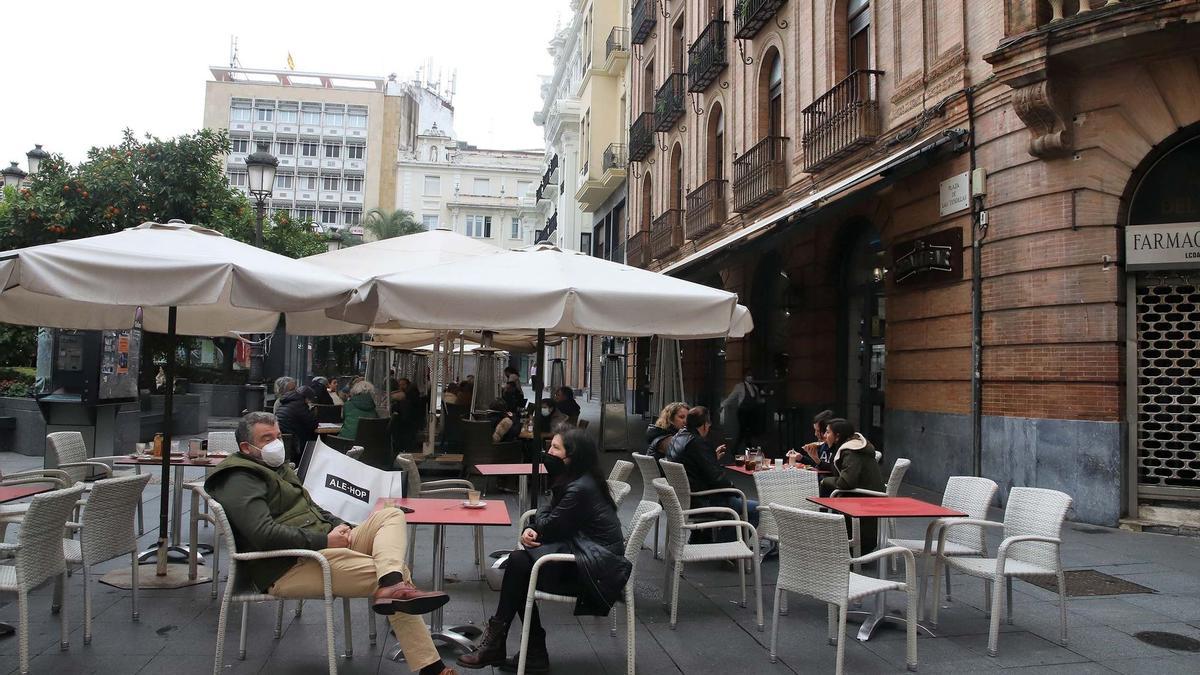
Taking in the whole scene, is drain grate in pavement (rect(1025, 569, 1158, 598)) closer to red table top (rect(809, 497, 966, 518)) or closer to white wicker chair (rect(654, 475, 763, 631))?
red table top (rect(809, 497, 966, 518))

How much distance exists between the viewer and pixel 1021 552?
18.1ft

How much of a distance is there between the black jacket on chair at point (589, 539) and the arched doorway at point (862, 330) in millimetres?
9383

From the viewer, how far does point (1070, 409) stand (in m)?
9.15

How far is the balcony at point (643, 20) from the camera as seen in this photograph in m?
26.0

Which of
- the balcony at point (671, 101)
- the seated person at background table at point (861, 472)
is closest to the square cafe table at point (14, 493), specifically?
the seated person at background table at point (861, 472)

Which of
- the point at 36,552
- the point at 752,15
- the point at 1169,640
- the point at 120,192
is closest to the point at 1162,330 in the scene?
the point at 1169,640

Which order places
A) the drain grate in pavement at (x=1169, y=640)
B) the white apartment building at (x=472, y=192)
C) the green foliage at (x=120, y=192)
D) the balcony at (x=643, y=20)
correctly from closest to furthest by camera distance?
the drain grate in pavement at (x=1169, y=640) < the green foliage at (x=120, y=192) < the balcony at (x=643, y=20) < the white apartment building at (x=472, y=192)

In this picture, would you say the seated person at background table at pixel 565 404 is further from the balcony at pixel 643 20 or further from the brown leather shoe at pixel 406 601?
the balcony at pixel 643 20

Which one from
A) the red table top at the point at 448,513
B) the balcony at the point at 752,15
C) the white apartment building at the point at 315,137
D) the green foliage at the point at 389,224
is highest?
the white apartment building at the point at 315,137

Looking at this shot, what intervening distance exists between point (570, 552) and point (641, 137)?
23.8 meters

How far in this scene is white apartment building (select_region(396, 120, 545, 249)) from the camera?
71625 millimetres

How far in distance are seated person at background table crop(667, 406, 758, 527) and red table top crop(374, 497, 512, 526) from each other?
1851mm

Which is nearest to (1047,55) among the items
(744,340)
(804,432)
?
(804,432)

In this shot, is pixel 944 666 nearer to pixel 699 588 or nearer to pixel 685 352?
pixel 699 588
